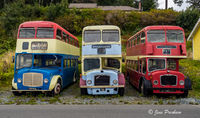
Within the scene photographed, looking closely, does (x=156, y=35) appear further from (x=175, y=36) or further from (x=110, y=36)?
(x=110, y=36)

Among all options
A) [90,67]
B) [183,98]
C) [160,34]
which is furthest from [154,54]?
[90,67]

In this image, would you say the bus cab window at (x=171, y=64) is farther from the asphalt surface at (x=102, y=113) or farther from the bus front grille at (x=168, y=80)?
the asphalt surface at (x=102, y=113)

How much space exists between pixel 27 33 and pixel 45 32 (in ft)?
3.33

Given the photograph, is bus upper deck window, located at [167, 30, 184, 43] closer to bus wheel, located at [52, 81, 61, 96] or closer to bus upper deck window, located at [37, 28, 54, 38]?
bus upper deck window, located at [37, 28, 54, 38]

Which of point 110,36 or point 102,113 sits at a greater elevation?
point 110,36

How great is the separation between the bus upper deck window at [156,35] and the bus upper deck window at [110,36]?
182 cm

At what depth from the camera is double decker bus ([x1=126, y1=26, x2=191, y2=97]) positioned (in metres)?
9.38

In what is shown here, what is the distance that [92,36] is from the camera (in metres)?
10.4

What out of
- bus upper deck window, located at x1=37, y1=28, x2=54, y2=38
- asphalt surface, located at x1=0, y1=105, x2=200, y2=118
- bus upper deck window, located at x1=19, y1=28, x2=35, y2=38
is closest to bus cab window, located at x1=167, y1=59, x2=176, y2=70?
asphalt surface, located at x1=0, y1=105, x2=200, y2=118

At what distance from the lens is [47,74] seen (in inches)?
380

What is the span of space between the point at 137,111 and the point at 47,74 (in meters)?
5.20

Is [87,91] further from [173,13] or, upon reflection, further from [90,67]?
[173,13]

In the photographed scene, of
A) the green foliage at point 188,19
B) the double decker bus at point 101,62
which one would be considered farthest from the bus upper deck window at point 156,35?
the green foliage at point 188,19

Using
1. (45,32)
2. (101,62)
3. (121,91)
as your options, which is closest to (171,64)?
(121,91)
